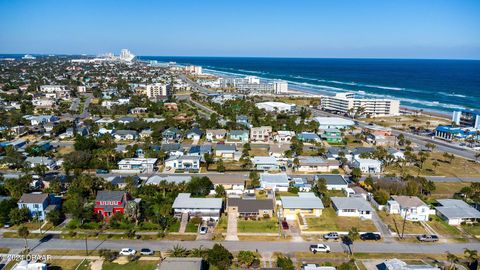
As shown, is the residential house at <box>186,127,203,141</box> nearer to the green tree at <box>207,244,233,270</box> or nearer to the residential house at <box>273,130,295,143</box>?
the residential house at <box>273,130,295,143</box>

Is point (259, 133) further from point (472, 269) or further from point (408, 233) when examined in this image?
point (472, 269)

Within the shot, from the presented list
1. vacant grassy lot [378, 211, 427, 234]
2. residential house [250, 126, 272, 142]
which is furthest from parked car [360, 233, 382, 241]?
residential house [250, 126, 272, 142]

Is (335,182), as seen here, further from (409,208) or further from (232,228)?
(232,228)

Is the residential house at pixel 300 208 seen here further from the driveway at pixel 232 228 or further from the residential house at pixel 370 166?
the residential house at pixel 370 166

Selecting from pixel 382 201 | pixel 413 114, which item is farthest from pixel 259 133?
pixel 413 114

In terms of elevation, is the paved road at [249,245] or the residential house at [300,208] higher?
the residential house at [300,208]

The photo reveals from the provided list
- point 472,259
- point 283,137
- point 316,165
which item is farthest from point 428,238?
point 283,137

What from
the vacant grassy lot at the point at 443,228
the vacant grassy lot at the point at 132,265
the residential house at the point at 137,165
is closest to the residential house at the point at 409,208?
the vacant grassy lot at the point at 443,228
